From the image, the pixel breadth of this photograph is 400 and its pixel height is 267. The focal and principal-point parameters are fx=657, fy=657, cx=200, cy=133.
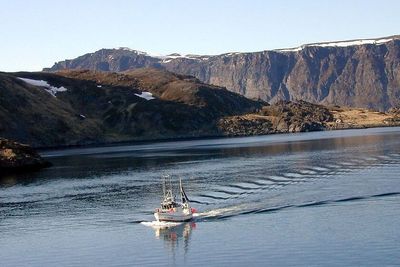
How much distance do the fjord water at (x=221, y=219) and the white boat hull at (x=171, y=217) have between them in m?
1.61

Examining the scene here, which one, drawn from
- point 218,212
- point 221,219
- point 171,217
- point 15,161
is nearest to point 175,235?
point 171,217

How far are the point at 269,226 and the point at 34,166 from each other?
125 meters

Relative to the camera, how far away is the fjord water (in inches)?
2849

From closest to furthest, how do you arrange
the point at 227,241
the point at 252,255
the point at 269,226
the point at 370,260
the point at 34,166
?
the point at 370,260 → the point at 252,255 → the point at 227,241 → the point at 269,226 → the point at 34,166

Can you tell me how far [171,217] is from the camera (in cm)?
9438

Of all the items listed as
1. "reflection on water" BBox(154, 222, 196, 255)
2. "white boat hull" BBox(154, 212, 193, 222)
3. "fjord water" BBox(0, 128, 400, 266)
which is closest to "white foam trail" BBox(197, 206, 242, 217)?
"fjord water" BBox(0, 128, 400, 266)

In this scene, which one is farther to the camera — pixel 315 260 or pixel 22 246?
pixel 22 246

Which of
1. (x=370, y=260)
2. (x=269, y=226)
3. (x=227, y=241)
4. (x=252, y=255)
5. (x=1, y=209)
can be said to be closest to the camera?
(x=370, y=260)

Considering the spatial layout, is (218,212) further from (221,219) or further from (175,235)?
(175,235)

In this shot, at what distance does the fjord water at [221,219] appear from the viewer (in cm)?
7238

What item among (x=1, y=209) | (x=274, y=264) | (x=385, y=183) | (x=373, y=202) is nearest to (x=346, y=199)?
(x=373, y=202)

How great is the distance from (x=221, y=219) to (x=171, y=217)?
23.6 ft

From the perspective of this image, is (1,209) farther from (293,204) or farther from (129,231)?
(293,204)

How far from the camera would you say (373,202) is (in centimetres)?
9838
